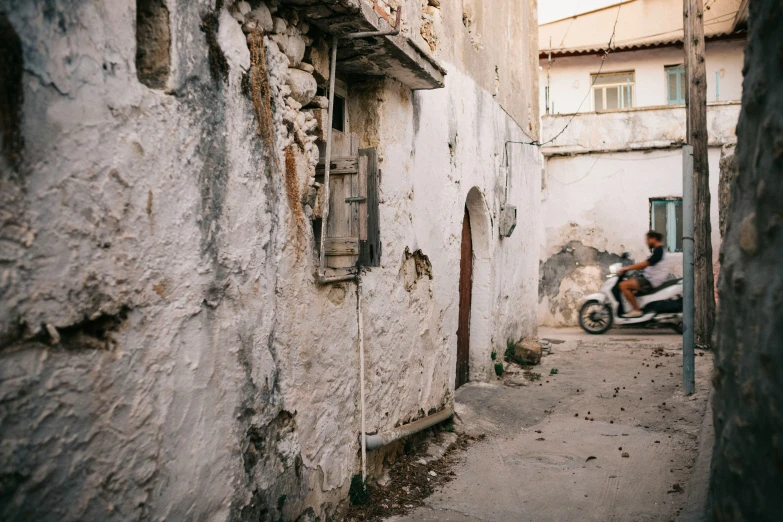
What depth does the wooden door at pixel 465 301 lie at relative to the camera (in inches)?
293

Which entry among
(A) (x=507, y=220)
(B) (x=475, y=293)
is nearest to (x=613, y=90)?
(A) (x=507, y=220)

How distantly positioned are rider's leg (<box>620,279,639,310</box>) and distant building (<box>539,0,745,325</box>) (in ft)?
6.85

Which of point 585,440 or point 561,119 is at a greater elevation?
point 561,119

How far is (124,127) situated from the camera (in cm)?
236

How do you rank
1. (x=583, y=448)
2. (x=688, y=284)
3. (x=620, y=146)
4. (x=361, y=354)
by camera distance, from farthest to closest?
(x=620, y=146) < (x=688, y=284) < (x=583, y=448) < (x=361, y=354)

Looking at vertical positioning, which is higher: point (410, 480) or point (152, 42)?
point (152, 42)

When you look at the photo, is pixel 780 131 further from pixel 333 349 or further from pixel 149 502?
pixel 333 349

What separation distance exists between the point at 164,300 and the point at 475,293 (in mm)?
5688

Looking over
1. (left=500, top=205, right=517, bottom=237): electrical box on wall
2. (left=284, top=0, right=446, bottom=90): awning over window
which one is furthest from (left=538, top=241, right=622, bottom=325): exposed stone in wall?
(left=284, top=0, right=446, bottom=90): awning over window

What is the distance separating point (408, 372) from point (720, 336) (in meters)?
3.09

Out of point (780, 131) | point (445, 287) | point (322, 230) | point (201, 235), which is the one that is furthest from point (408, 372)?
point (780, 131)

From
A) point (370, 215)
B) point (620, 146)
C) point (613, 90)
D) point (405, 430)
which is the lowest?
point (405, 430)

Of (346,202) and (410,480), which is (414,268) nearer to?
(346,202)

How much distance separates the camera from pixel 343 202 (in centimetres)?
398
